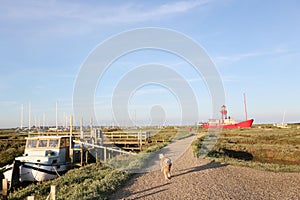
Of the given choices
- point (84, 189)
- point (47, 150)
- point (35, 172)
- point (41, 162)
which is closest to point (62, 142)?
point (47, 150)

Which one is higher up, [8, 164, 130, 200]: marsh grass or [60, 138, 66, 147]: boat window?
[60, 138, 66, 147]: boat window

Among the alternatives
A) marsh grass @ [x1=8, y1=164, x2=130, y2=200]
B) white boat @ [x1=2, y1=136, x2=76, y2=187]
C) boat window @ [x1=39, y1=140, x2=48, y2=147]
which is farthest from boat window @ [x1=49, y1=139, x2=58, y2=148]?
marsh grass @ [x1=8, y1=164, x2=130, y2=200]

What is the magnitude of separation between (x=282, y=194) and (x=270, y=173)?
12.4 ft

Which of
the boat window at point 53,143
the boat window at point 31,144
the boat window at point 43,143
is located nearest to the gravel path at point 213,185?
the boat window at point 53,143

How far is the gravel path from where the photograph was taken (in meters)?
9.18

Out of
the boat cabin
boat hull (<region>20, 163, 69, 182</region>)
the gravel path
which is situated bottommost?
boat hull (<region>20, 163, 69, 182</region>)

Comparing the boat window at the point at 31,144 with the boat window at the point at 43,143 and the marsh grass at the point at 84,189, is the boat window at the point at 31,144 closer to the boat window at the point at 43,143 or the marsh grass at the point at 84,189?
the boat window at the point at 43,143

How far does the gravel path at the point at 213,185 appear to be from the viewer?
9184mm

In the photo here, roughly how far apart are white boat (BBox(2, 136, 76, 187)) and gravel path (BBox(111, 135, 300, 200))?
8.11m

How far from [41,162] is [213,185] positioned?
1220 cm

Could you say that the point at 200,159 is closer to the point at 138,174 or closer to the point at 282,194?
the point at 138,174

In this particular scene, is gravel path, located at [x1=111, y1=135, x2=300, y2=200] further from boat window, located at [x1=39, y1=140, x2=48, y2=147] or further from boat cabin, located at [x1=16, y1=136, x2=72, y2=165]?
boat window, located at [x1=39, y1=140, x2=48, y2=147]

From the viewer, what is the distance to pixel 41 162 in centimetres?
1766

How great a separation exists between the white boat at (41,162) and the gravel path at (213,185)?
8.11 m
